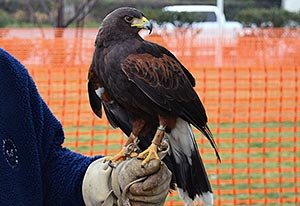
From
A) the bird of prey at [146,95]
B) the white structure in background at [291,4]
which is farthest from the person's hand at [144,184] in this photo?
the white structure in background at [291,4]

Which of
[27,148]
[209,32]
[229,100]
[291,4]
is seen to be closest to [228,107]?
[229,100]

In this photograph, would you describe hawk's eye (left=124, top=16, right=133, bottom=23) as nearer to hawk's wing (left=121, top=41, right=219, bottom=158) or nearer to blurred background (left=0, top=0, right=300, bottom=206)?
hawk's wing (left=121, top=41, right=219, bottom=158)

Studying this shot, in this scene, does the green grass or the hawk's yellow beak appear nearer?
the hawk's yellow beak

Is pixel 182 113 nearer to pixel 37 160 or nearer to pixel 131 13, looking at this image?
pixel 131 13

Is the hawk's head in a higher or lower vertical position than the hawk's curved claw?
higher

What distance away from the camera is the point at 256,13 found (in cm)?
1988

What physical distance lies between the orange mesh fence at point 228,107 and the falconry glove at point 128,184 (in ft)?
12.0

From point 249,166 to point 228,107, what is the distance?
2548mm

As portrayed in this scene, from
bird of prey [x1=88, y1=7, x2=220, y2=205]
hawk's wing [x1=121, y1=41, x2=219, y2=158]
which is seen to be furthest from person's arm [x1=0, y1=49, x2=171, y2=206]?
hawk's wing [x1=121, y1=41, x2=219, y2=158]

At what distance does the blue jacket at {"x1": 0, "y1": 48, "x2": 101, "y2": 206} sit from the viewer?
2395 millimetres

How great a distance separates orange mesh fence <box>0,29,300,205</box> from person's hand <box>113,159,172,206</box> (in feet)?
12.3

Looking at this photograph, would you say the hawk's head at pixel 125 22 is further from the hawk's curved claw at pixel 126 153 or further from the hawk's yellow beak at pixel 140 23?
the hawk's curved claw at pixel 126 153

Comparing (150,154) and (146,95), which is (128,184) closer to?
(150,154)

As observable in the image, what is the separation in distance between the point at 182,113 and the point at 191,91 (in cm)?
13
